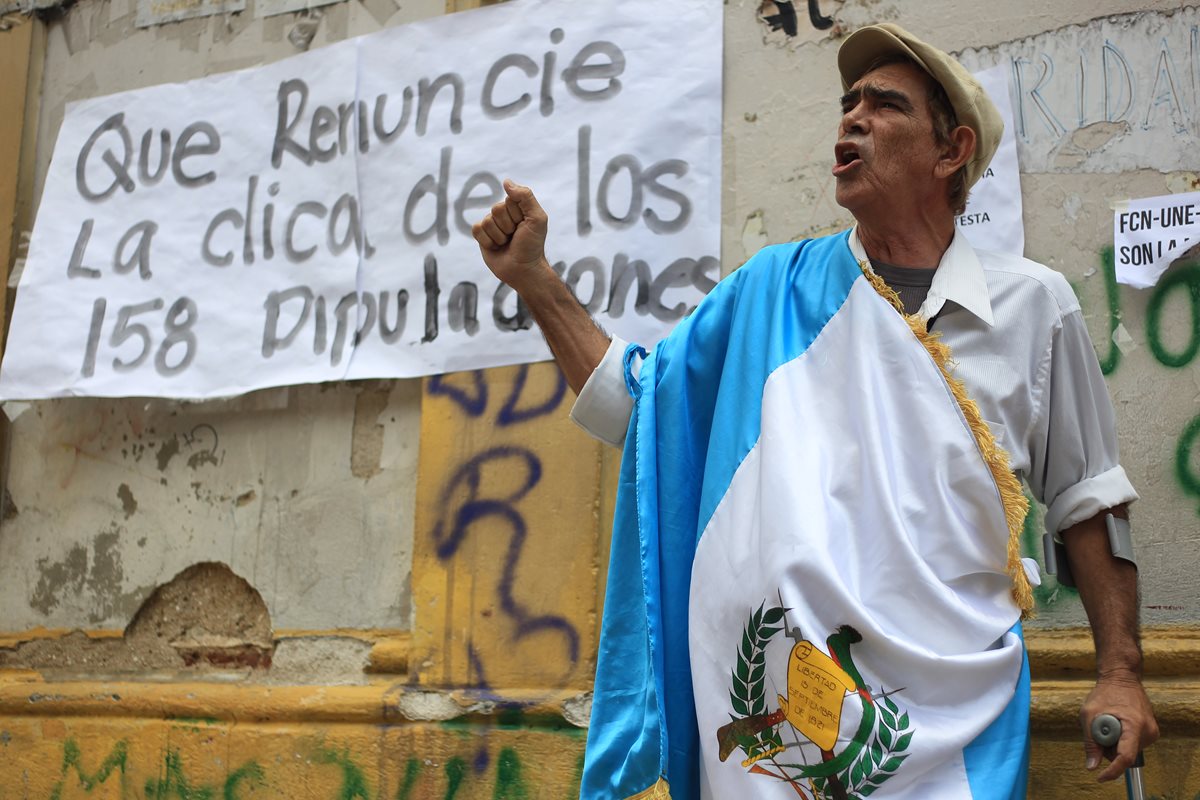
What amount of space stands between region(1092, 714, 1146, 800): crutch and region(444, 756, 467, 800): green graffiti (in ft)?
5.56

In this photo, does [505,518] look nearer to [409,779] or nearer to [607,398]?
[409,779]

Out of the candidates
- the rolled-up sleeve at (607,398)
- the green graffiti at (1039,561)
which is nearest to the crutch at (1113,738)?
the green graffiti at (1039,561)

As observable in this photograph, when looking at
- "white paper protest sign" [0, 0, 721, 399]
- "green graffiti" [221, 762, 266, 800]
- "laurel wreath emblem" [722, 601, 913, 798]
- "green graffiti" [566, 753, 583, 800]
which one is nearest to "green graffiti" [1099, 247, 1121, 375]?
"white paper protest sign" [0, 0, 721, 399]

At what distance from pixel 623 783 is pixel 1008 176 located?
178cm

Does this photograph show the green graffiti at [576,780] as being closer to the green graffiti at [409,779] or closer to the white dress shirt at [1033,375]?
the green graffiti at [409,779]

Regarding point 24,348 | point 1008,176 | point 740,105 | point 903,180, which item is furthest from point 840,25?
point 24,348

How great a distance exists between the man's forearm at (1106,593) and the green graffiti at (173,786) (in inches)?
98.0

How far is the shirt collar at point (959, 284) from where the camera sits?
2.57m

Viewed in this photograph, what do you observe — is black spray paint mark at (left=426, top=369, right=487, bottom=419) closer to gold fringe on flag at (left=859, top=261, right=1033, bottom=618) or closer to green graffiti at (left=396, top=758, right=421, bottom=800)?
green graffiti at (left=396, top=758, right=421, bottom=800)

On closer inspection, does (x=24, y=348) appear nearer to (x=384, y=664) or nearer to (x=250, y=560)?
(x=250, y=560)

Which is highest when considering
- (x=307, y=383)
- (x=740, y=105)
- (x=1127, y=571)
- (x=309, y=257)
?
(x=740, y=105)

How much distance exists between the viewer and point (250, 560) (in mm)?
4176

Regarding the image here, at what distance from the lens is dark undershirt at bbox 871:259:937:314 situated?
2666 mm

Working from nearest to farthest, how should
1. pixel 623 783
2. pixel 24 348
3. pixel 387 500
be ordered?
1. pixel 623 783
2. pixel 387 500
3. pixel 24 348
